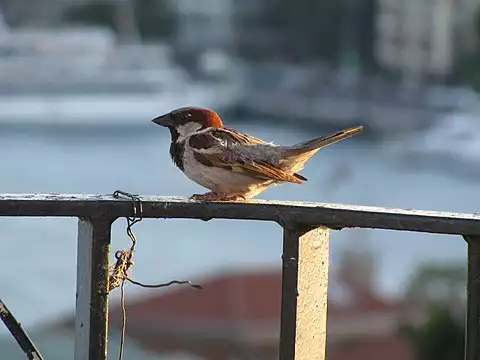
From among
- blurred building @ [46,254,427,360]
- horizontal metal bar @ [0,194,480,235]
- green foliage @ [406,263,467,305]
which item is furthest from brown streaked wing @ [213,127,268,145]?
blurred building @ [46,254,427,360]

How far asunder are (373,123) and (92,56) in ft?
28.4

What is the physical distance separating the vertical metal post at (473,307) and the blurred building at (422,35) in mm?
33265

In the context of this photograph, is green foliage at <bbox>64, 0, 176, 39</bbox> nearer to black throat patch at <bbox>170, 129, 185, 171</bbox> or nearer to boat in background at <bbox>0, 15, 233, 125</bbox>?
boat in background at <bbox>0, 15, 233, 125</bbox>

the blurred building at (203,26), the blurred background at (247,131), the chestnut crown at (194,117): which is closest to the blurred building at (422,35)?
the blurred background at (247,131)

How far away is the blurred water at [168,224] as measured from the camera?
43.7ft

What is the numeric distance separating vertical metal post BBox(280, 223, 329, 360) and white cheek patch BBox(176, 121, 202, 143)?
601mm

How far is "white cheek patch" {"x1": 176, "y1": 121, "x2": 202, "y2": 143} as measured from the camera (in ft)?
5.94

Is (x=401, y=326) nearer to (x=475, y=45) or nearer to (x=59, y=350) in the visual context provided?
(x=59, y=350)

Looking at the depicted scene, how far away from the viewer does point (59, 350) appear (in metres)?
5.86

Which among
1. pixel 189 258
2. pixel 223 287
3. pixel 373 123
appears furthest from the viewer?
pixel 373 123

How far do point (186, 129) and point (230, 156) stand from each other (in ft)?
0.30

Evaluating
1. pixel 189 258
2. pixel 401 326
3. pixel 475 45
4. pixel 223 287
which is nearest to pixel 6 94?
pixel 475 45

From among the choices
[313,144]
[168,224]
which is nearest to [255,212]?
[313,144]

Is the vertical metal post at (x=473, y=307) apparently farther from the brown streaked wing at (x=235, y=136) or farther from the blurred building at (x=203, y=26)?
the blurred building at (x=203, y=26)
